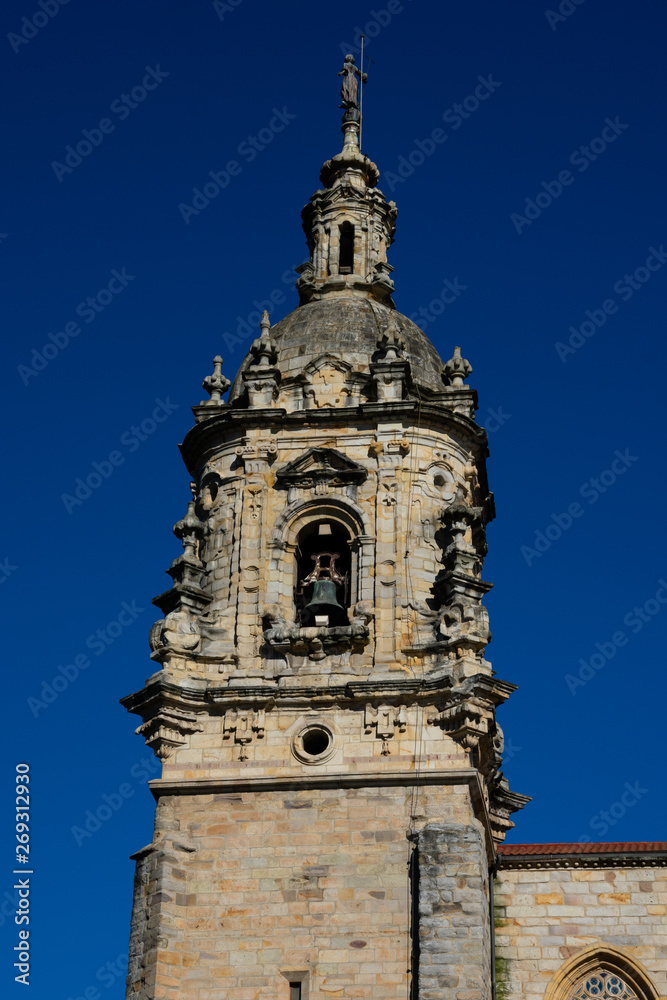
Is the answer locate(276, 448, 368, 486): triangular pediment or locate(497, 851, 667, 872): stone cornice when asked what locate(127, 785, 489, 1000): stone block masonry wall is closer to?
locate(497, 851, 667, 872): stone cornice

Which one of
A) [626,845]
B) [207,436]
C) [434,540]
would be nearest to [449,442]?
[434,540]

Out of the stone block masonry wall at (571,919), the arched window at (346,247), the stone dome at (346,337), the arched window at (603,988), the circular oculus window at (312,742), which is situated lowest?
the arched window at (603,988)

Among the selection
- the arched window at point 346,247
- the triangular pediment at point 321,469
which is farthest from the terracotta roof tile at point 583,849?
the arched window at point 346,247

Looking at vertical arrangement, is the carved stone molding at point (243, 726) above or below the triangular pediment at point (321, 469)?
below

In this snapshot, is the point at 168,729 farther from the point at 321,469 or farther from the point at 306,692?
the point at 321,469

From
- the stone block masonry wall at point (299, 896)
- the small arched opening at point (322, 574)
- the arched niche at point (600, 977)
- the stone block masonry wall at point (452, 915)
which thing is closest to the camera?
the stone block masonry wall at point (452, 915)

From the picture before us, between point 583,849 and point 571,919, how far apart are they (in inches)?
47.0

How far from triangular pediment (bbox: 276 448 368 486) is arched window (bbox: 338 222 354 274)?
6411 mm

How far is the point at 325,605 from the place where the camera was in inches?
1158

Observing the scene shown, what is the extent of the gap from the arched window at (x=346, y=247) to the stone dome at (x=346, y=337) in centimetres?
167

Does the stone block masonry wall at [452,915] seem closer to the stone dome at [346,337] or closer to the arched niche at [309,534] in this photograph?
→ the arched niche at [309,534]

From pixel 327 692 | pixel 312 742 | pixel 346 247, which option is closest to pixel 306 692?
pixel 327 692

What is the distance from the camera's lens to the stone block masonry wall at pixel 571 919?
91.4ft

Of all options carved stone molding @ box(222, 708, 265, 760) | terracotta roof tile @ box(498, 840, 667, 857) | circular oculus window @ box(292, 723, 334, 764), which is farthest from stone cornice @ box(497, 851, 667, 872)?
carved stone molding @ box(222, 708, 265, 760)
